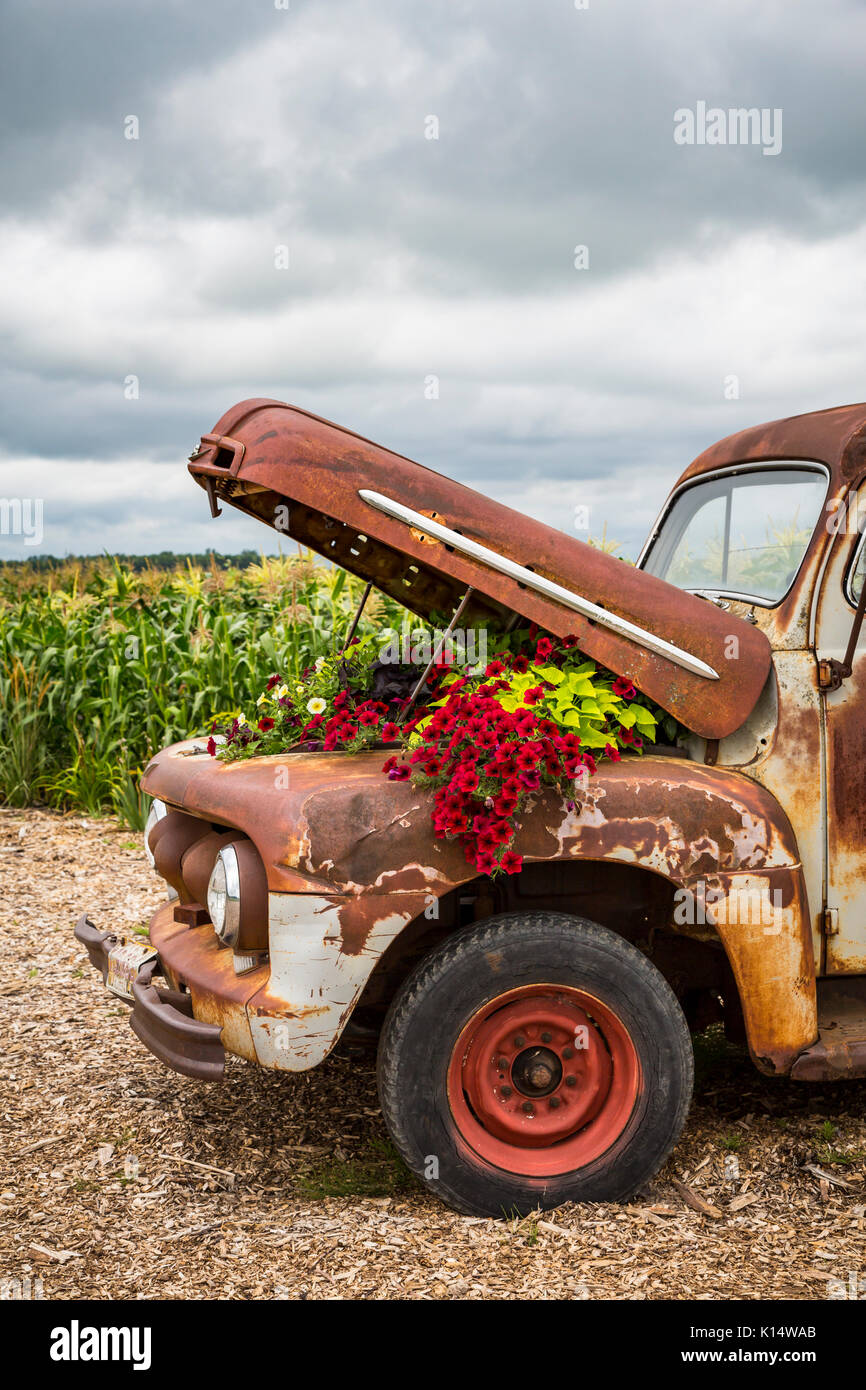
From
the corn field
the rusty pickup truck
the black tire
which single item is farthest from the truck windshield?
the corn field

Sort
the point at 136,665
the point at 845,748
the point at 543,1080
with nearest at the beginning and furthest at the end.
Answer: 1. the point at 543,1080
2. the point at 845,748
3. the point at 136,665

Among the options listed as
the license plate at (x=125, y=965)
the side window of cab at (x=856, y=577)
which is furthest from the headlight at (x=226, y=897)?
the side window of cab at (x=856, y=577)

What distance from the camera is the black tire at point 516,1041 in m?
3.19

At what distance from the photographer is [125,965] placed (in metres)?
3.95

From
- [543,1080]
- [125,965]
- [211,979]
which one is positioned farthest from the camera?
[125,965]

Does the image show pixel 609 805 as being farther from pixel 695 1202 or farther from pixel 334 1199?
pixel 334 1199

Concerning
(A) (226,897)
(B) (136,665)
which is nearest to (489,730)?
(A) (226,897)

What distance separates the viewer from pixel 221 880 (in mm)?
3326

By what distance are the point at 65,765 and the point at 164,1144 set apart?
20.0 feet

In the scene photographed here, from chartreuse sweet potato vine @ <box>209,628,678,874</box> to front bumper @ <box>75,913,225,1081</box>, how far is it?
2.72 feet

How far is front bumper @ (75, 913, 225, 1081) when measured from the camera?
330cm

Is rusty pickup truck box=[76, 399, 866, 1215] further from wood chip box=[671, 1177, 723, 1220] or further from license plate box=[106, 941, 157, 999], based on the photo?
wood chip box=[671, 1177, 723, 1220]

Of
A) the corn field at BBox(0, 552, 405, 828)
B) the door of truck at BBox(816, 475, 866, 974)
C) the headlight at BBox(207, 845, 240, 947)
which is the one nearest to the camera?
the headlight at BBox(207, 845, 240, 947)

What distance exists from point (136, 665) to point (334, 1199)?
238 inches
